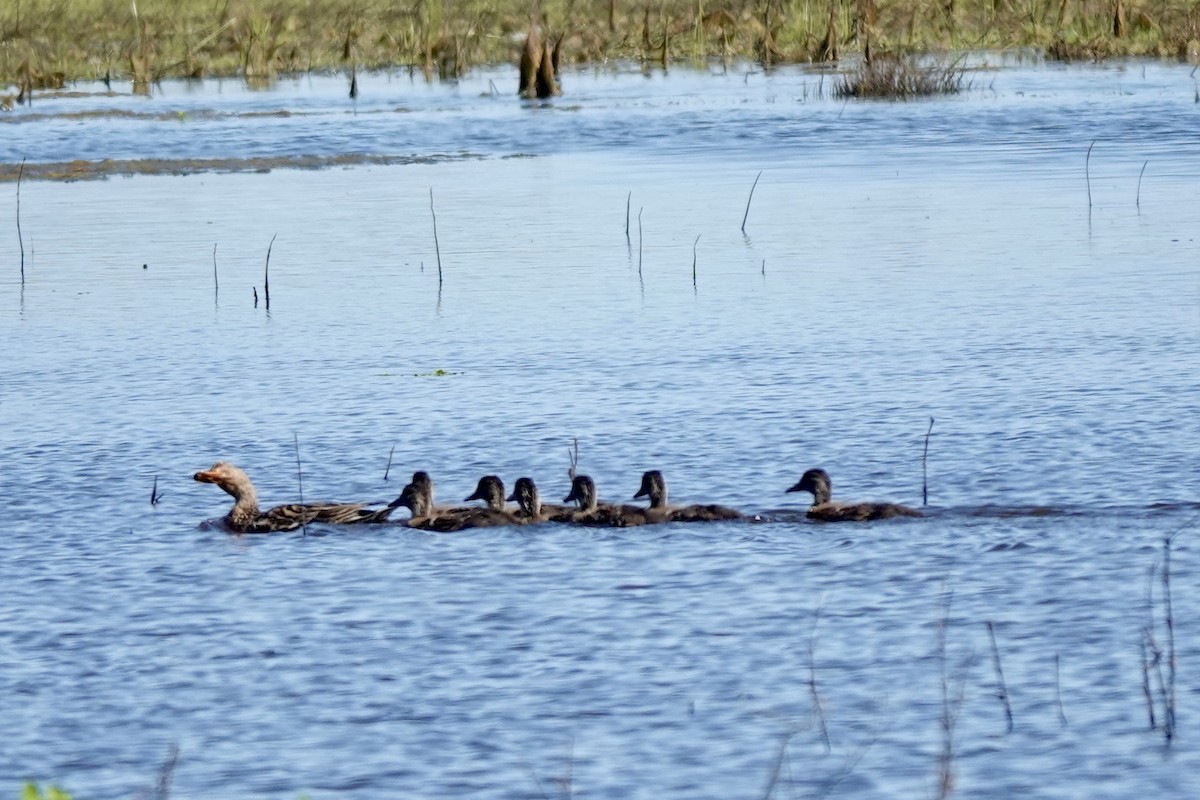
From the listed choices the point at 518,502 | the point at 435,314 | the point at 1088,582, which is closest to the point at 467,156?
the point at 435,314

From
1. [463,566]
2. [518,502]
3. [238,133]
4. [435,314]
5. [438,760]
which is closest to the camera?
[438,760]

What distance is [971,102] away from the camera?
100 ft

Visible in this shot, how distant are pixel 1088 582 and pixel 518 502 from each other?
8.55 ft

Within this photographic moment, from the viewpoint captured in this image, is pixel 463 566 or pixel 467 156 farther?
pixel 467 156

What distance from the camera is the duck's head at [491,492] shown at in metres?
9.55

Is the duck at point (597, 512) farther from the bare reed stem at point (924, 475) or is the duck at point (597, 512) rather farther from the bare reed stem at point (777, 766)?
the bare reed stem at point (777, 766)

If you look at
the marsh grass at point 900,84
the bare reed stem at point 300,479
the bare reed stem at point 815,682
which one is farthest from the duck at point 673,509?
the marsh grass at point 900,84

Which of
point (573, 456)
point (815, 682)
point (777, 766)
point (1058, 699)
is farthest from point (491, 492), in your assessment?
point (777, 766)

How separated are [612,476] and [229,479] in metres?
1.73

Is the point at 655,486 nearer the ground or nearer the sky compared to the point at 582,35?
nearer the ground

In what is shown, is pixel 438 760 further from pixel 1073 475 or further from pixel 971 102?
pixel 971 102

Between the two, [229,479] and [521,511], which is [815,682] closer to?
[521,511]

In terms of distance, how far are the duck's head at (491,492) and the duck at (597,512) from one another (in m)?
0.29

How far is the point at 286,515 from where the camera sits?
941 cm
